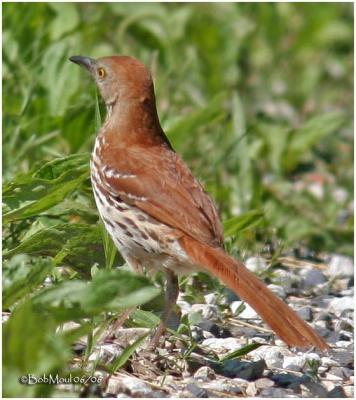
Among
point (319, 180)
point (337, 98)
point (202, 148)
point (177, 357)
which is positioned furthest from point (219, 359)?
point (337, 98)

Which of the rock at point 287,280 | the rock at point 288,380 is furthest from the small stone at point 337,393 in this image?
the rock at point 287,280

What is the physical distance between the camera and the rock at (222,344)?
17.3 feet

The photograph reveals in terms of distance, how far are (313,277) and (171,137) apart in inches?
48.4

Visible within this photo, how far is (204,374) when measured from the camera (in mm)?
4898

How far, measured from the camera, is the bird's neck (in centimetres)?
579

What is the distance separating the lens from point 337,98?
1086 centimetres

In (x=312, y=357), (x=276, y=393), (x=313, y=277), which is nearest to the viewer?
(x=276, y=393)

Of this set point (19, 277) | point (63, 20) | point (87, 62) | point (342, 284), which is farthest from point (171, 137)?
point (19, 277)

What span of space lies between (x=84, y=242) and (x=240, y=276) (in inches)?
32.4

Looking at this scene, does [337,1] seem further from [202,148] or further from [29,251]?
[29,251]

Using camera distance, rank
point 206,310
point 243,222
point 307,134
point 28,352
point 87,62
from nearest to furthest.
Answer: point 28,352 < point 206,310 < point 87,62 < point 243,222 < point 307,134

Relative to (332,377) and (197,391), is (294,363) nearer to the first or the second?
(332,377)

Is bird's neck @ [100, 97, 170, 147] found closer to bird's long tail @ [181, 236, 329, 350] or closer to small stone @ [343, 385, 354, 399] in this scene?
Result: bird's long tail @ [181, 236, 329, 350]

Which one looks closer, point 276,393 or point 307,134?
point 276,393
